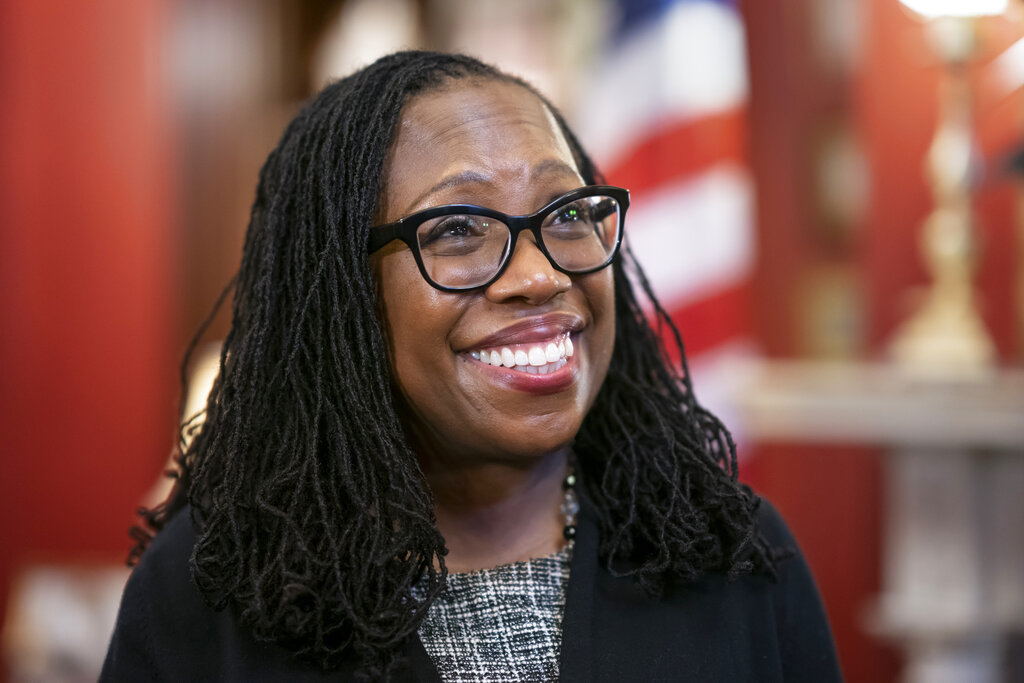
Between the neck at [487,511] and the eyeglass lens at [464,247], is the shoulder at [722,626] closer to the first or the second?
the neck at [487,511]

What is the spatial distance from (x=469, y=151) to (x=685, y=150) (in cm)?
163

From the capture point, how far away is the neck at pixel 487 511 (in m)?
1.13

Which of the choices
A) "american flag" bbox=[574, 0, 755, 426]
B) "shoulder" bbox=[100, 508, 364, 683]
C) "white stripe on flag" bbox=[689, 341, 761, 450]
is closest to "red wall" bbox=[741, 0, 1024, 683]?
"white stripe on flag" bbox=[689, 341, 761, 450]

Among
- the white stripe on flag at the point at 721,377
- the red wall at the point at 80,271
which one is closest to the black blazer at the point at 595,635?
the white stripe on flag at the point at 721,377

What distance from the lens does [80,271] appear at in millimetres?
3051

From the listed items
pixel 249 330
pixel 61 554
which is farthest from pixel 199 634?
pixel 61 554

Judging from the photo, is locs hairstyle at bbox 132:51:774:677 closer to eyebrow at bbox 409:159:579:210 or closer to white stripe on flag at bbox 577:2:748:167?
eyebrow at bbox 409:159:579:210

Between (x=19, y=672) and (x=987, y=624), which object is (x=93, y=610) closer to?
(x=19, y=672)

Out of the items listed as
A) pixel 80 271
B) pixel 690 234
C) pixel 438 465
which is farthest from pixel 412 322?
pixel 80 271

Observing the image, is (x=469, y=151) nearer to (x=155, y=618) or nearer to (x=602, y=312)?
(x=602, y=312)

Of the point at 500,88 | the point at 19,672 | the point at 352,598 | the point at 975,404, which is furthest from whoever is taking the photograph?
the point at 19,672

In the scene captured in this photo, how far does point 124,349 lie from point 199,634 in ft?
7.24

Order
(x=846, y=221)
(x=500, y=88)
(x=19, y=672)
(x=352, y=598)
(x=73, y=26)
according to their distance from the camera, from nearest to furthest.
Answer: (x=352, y=598) < (x=500, y=88) < (x=19, y=672) < (x=73, y=26) < (x=846, y=221)

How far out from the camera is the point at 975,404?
7.58 feet
